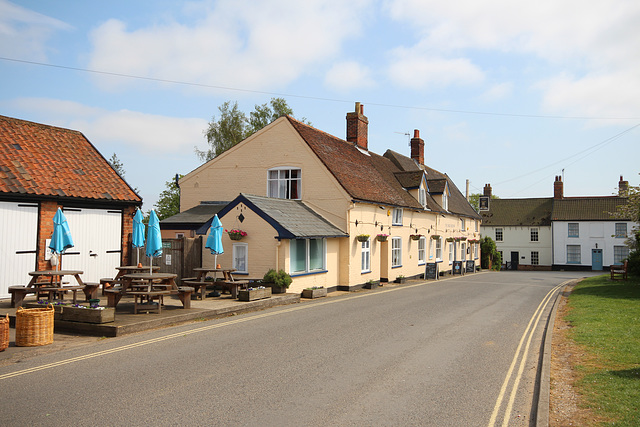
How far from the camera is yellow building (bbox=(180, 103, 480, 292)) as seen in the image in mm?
19656

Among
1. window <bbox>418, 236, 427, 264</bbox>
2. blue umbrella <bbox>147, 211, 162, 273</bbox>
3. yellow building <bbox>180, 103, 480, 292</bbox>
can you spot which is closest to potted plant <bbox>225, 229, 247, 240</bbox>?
yellow building <bbox>180, 103, 480, 292</bbox>

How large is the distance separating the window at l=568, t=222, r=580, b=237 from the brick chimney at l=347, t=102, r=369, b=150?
35.7 meters

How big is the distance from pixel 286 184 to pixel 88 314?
1425 cm

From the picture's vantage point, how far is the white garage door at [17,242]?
15.2 metres

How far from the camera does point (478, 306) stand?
58.0 feet

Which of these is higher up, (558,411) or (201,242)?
(201,242)

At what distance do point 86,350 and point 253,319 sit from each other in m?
4.90

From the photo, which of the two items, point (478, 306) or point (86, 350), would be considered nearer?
point (86, 350)

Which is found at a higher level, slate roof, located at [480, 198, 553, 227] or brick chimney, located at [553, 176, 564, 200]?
brick chimney, located at [553, 176, 564, 200]

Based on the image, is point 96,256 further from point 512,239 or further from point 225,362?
point 512,239

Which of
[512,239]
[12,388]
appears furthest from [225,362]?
[512,239]

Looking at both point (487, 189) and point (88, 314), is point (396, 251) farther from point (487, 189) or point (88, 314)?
point (487, 189)

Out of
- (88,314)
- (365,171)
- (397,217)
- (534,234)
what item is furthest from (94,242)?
(534,234)

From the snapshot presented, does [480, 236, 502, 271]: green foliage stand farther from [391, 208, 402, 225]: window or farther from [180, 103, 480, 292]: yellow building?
[391, 208, 402, 225]: window
